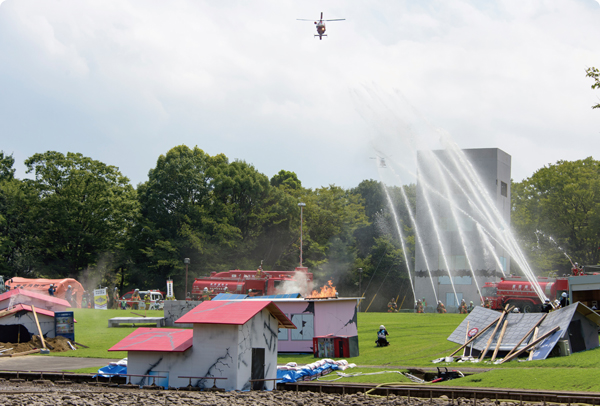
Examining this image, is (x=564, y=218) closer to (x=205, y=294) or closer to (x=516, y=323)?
(x=205, y=294)

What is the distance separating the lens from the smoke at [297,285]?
5209 centimetres

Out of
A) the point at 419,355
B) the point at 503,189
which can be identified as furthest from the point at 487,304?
the point at 503,189

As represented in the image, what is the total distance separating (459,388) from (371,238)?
251 ft

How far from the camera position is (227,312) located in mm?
22672

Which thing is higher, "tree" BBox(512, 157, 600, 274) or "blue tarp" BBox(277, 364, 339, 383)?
"tree" BBox(512, 157, 600, 274)

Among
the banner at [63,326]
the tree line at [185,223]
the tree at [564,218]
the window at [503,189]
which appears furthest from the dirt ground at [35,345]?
the tree at [564,218]

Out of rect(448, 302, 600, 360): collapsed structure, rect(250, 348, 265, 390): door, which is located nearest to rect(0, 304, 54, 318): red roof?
rect(250, 348, 265, 390): door

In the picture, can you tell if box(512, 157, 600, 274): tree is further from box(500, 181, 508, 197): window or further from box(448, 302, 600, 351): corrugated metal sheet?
box(448, 302, 600, 351): corrugated metal sheet

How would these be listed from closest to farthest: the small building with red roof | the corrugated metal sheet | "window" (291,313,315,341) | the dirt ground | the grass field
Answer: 1. the grass field
2. the small building with red roof
3. the corrugated metal sheet
4. "window" (291,313,315,341)
5. the dirt ground

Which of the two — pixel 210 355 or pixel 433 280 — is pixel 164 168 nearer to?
pixel 433 280

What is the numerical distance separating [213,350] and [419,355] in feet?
37.1

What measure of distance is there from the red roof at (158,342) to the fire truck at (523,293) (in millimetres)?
33252

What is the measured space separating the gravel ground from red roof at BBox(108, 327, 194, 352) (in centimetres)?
171

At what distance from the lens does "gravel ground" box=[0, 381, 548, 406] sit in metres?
17.8
